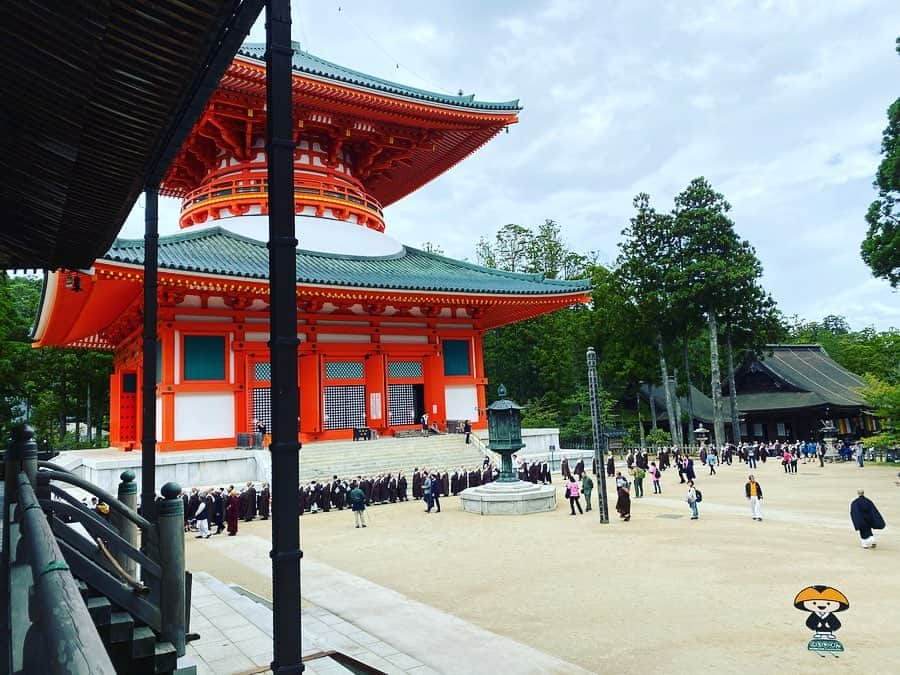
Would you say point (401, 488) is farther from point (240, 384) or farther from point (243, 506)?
point (240, 384)

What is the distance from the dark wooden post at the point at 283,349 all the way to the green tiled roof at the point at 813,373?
4336cm

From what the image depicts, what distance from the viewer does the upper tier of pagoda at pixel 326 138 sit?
2283cm

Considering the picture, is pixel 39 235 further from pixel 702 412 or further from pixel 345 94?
pixel 702 412

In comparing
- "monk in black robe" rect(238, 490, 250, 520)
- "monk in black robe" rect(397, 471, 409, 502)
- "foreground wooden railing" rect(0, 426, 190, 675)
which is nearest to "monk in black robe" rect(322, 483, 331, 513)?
"monk in black robe" rect(238, 490, 250, 520)

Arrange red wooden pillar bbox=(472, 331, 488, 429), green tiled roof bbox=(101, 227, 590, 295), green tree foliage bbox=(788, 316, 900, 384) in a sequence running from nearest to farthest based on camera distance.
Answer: green tiled roof bbox=(101, 227, 590, 295)
red wooden pillar bbox=(472, 331, 488, 429)
green tree foliage bbox=(788, 316, 900, 384)

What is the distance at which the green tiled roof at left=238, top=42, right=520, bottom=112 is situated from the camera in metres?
22.9

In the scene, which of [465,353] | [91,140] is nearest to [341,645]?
[91,140]

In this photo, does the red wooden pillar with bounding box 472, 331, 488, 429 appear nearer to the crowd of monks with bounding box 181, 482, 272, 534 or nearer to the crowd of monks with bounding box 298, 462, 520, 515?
the crowd of monks with bounding box 298, 462, 520, 515

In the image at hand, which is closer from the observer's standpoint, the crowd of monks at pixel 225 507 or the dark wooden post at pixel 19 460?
the dark wooden post at pixel 19 460

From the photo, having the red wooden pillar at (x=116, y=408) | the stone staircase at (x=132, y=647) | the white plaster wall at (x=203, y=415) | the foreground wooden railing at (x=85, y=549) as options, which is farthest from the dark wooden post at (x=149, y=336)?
the red wooden pillar at (x=116, y=408)

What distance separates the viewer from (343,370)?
23.7 m

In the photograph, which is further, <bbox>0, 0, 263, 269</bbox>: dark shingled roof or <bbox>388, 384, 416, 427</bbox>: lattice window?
<bbox>388, 384, 416, 427</bbox>: lattice window

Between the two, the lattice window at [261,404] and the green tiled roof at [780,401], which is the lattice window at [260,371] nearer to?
the lattice window at [261,404]

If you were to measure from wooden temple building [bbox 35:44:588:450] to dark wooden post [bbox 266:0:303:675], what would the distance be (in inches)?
625
